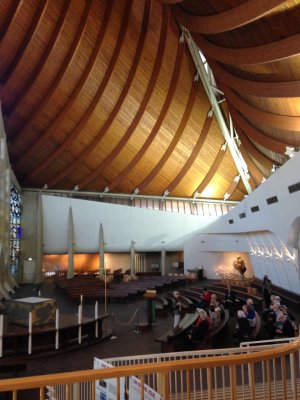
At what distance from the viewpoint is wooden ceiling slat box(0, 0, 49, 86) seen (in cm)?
1542

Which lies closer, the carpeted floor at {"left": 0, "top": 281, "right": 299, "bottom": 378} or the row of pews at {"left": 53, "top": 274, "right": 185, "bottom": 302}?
the carpeted floor at {"left": 0, "top": 281, "right": 299, "bottom": 378}

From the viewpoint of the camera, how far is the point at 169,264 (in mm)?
26875

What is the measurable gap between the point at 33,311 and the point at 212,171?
61.1 feet

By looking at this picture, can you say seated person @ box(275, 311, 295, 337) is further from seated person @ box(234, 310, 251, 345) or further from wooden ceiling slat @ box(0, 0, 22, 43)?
wooden ceiling slat @ box(0, 0, 22, 43)

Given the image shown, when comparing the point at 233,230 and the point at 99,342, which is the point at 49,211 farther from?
the point at 99,342

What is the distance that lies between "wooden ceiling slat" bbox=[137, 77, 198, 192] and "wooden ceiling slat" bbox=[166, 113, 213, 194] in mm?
1428

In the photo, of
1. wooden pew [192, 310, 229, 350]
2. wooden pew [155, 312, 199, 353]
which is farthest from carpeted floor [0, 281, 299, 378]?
wooden pew [155, 312, 199, 353]

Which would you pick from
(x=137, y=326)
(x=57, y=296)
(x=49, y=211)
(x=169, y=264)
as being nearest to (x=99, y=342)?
(x=137, y=326)

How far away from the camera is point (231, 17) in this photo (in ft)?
31.1

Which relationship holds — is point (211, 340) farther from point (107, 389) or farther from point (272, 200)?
point (272, 200)

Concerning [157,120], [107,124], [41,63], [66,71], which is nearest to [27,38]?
[41,63]

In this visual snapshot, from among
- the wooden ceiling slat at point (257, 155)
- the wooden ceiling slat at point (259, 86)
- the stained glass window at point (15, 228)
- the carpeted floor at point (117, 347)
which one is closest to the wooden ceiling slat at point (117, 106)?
the stained glass window at point (15, 228)

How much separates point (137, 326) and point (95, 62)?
13123mm

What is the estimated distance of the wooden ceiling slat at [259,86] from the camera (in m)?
9.64
